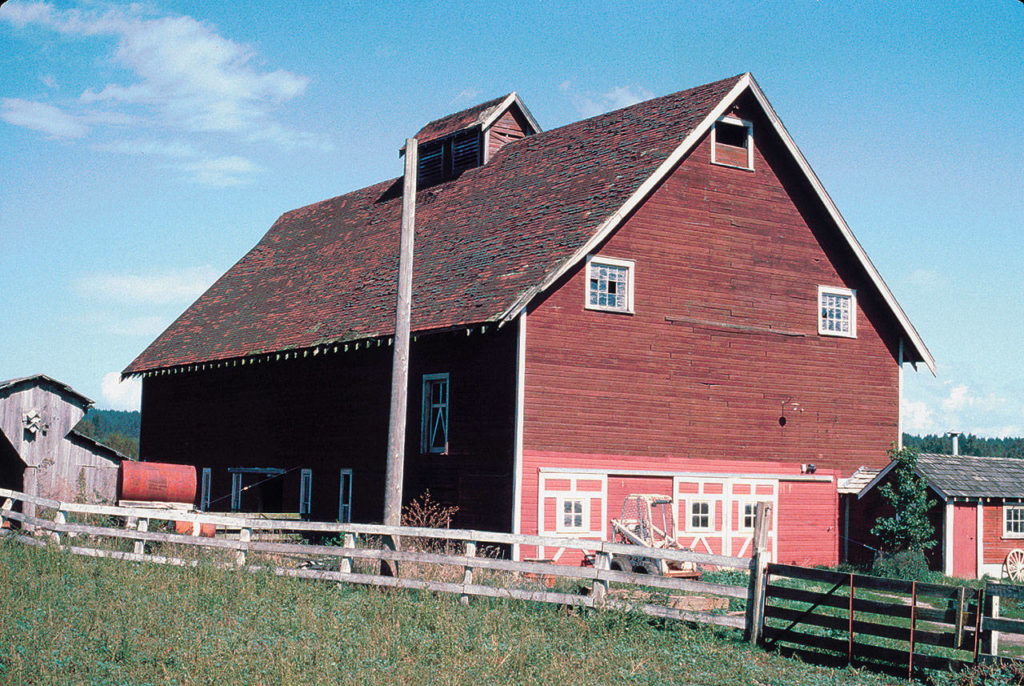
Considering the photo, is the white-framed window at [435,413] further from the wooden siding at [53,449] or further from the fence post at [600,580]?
the fence post at [600,580]

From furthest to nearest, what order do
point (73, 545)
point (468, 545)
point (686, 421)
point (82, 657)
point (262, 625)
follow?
point (686, 421), point (73, 545), point (468, 545), point (262, 625), point (82, 657)

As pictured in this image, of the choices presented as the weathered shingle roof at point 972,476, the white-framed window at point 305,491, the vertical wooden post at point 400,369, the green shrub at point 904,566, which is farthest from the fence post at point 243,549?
the weathered shingle roof at point 972,476

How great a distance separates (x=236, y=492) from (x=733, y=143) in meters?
17.9

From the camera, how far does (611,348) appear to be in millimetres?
24234

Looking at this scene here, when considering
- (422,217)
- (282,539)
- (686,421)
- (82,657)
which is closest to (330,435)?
(282,539)

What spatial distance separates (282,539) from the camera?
26.6 m

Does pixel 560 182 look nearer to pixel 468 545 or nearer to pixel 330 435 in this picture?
pixel 330 435

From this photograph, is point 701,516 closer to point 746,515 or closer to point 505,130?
point 746,515

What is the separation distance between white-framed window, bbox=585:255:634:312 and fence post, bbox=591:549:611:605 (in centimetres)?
985

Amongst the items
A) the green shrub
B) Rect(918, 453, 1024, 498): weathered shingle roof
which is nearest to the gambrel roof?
Rect(918, 453, 1024, 498): weathered shingle roof

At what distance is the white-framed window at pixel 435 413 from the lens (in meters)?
25.2

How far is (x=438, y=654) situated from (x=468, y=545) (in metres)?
3.96

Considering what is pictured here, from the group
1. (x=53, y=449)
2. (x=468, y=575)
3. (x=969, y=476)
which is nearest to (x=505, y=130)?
(x=53, y=449)

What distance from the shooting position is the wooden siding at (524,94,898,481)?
23.7 meters
